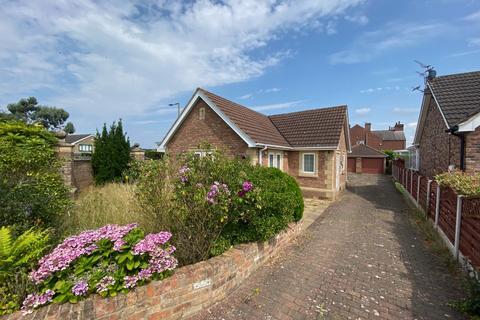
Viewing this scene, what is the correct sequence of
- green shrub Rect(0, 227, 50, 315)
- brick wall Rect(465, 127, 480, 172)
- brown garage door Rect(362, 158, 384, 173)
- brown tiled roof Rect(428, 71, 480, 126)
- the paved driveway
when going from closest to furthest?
green shrub Rect(0, 227, 50, 315) < the paved driveway < brick wall Rect(465, 127, 480, 172) < brown tiled roof Rect(428, 71, 480, 126) < brown garage door Rect(362, 158, 384, 173)

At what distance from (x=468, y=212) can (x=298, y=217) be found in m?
3.62

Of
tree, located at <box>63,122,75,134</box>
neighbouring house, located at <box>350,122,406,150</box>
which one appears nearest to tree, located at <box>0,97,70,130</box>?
tree, located at <box>63,122,75,134</box>

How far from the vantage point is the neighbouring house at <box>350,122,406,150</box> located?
48250 mm

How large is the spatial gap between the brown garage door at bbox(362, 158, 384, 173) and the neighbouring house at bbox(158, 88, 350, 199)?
65.6ft

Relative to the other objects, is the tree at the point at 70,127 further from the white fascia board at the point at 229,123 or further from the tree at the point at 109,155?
the white fascia board at the point at 229,123

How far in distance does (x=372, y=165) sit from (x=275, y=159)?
24.7 m

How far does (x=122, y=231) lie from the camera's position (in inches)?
130

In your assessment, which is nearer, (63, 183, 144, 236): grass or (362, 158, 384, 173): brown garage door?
(63, 183, 144, 236): grass

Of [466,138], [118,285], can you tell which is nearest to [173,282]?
[118,285]

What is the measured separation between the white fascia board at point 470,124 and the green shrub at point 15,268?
11782 millimetres

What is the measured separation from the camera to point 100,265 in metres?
2.95

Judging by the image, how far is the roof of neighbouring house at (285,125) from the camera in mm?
11445

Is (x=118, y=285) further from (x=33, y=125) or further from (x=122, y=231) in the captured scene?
(x=33, y=125)

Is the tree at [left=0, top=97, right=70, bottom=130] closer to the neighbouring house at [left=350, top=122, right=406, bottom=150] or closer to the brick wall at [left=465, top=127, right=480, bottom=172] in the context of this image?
the brick wall at [left=465, top=127, right=480, bottom=172]
